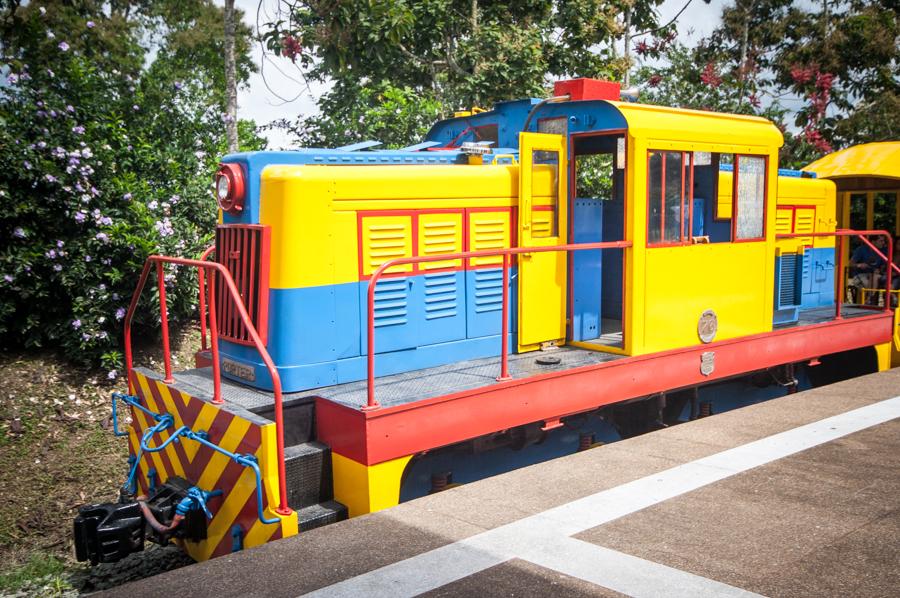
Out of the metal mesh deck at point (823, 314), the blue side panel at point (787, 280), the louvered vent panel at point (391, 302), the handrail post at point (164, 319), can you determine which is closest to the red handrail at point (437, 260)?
the louvered vent panel at point (391, 302)

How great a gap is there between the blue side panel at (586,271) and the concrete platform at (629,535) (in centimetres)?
105

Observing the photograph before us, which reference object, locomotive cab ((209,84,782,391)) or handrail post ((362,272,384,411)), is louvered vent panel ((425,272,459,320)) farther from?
handrail post ((362,272,384,411))

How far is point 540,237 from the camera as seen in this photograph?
546 centimetres

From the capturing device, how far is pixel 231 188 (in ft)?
15.1

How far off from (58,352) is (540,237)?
18.4ft

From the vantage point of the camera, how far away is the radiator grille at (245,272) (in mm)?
4496

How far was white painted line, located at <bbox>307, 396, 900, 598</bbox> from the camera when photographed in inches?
127

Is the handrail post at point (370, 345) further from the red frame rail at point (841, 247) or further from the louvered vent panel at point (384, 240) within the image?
the red frame rail at point (841, 247)

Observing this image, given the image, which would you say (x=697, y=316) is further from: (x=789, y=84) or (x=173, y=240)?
(x=789, y=84)

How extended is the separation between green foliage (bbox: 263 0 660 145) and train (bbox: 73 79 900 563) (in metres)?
4.80

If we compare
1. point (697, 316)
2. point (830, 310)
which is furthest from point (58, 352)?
point (830, 310)

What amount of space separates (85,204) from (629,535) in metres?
6.68

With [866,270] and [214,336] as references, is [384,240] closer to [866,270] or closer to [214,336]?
[214,336]

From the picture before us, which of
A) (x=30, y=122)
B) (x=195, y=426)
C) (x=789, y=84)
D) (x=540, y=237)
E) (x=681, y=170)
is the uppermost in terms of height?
(x=789, y=84)
